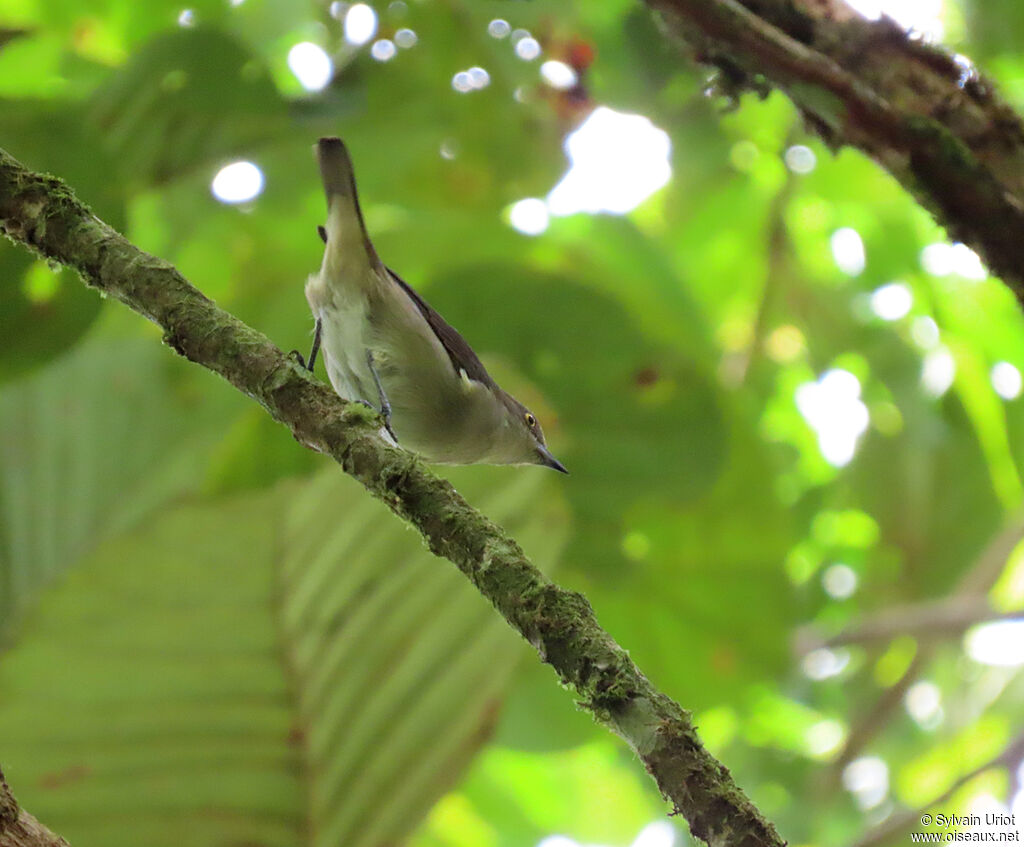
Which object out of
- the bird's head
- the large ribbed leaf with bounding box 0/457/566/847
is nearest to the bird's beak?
the bird's head

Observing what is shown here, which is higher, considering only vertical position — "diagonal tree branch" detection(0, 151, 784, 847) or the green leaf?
the green leaf

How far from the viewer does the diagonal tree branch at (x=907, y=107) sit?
7.31 feet

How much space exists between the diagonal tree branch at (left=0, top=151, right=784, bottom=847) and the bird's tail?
1.28 metres

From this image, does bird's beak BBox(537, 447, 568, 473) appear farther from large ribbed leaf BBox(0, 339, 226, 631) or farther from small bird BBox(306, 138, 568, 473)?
large ribbed leaf BBox(0, 339, 226, 631)

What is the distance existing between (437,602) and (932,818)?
252cm

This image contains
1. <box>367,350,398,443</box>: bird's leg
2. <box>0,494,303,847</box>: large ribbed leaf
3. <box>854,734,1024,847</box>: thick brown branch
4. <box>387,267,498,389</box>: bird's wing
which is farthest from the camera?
<box>854,734,1024,847</box>: thick brown branch

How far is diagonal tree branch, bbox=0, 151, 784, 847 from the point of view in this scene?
133 centimetres

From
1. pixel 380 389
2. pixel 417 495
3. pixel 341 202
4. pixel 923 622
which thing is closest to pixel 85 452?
pixel 380 389

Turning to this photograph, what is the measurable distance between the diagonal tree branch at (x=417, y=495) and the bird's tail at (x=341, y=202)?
1.28m

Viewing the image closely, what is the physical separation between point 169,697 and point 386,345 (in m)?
1.38

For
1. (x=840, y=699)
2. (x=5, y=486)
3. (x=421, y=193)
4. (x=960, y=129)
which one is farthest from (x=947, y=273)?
(x=5, y=486)

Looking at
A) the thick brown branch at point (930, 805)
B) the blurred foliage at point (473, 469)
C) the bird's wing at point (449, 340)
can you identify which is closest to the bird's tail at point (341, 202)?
the bird's wing at point (449, 340)

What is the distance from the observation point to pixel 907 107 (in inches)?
91.8

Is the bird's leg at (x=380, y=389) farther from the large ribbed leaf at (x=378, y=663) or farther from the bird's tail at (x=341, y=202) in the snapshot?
the large ribbed leaf at (x=378, y=663)
